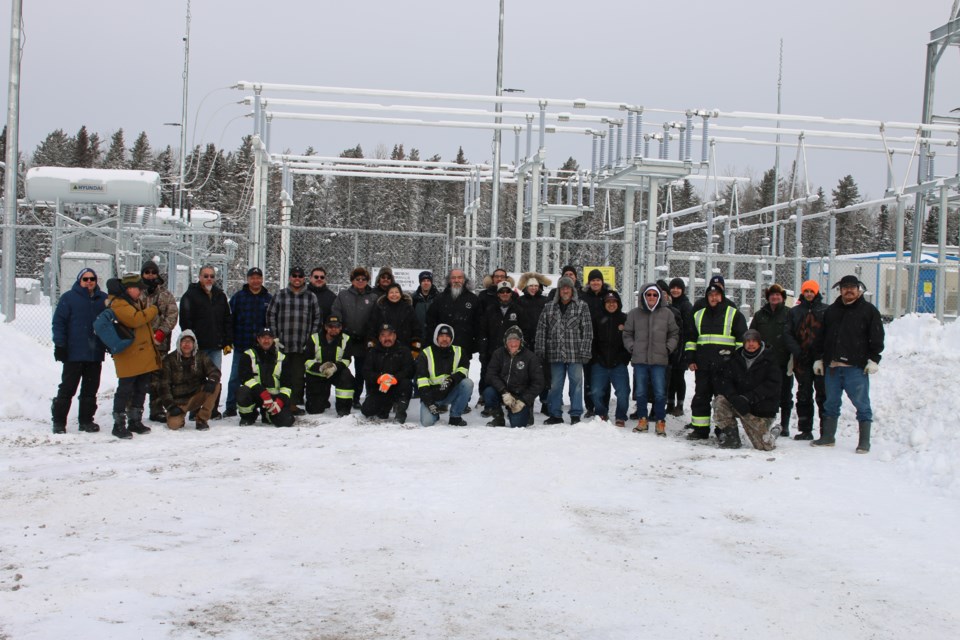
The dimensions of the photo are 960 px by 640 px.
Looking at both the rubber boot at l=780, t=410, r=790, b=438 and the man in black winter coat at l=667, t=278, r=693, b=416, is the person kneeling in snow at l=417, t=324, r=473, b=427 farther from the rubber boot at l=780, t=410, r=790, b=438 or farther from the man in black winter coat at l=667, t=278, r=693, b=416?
the rubber boot at l=780, t=410, r=790, b=438

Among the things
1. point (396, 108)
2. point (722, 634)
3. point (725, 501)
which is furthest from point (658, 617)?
point (396, 108)

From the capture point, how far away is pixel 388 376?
33.4ft

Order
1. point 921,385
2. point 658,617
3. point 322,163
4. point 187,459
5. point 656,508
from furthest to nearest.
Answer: point 322,163, point 921,385, point 187,459, point 656,508, point 658,617

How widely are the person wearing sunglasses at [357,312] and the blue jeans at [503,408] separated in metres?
1.59

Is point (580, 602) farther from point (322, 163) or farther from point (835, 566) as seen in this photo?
point (322, 163)

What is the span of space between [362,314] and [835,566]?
6790 mm

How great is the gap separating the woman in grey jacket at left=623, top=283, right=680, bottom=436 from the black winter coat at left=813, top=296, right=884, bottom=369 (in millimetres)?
1679

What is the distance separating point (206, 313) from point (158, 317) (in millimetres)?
549

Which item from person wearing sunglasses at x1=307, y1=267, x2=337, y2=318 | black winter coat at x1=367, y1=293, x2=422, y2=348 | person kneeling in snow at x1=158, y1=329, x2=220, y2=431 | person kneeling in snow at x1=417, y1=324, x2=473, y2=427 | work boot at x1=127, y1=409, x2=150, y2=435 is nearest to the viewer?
work boot at x1=127, y1=409, x2=150, y2=435

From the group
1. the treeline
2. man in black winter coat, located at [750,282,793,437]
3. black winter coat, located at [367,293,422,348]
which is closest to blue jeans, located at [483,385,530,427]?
black winter coat, located at [367,293,422,348]

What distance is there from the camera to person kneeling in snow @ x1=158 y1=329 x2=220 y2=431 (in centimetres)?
972

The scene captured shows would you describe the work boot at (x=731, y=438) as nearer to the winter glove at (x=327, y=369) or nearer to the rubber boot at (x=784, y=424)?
the rubber boot at (x=784, y=424)

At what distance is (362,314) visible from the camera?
10.9 meters

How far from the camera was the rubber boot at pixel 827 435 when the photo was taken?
9.48 metres
